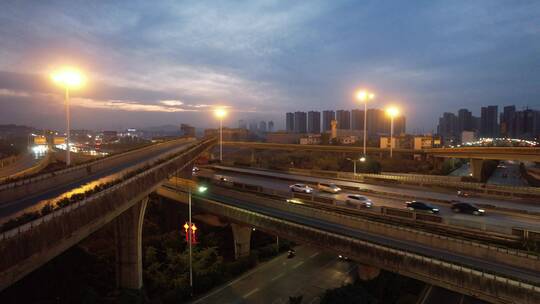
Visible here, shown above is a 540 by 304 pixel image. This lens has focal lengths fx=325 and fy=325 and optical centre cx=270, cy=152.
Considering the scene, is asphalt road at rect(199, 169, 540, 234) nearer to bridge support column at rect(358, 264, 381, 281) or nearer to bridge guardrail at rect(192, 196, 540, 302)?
bridge support column at rect(358, 264, 381, 281)

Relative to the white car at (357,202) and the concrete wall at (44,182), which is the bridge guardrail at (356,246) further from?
the concrete wall at (44,182)

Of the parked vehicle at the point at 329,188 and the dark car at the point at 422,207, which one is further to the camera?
the parked vehicle at the point at 329,188

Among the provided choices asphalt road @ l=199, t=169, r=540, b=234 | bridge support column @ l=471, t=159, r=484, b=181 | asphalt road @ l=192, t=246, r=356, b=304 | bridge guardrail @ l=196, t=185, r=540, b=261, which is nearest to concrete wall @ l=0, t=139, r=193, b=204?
asphalt road @ l=192, t=246, r=356, b=304

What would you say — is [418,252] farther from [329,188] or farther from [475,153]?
[475,153]

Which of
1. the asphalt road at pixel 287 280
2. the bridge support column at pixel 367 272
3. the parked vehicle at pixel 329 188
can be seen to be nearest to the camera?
the asphalt road at pixel 287 280

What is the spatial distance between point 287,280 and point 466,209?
1441 cm

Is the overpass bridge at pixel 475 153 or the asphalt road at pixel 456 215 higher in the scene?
the overpass bridge at pixel 475 153

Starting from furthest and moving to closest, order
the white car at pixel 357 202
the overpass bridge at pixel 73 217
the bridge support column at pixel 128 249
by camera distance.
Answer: the white car at pixel 357 202 < the bridge support column at pixel 128 249 < the overpass bridge at pixel 73 217

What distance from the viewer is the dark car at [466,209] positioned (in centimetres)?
2397

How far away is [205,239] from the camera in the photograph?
31.3 meters

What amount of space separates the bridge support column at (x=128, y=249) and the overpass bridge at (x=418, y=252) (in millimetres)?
7192

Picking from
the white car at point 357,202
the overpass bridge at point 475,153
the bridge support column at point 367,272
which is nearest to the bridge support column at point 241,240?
the white car at point 357,202

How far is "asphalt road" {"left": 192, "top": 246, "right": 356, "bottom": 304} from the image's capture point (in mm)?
21125

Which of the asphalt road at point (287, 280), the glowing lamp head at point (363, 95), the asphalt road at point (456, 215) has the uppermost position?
the glowing lamp head at point (363, 95)
